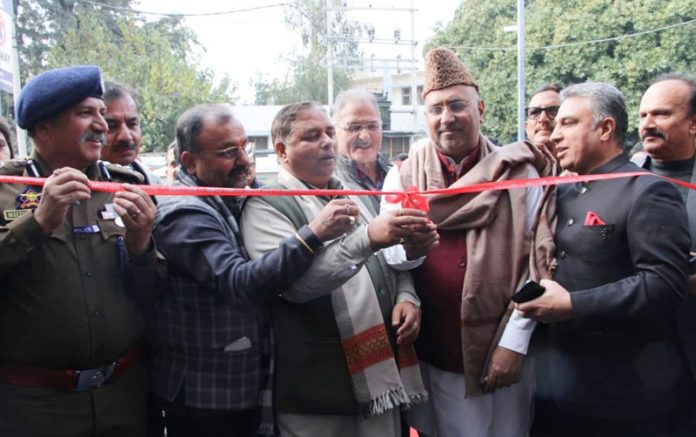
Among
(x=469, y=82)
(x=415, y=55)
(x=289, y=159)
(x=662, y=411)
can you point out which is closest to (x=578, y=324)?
(x=662, y=411)

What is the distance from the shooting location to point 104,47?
2150cm

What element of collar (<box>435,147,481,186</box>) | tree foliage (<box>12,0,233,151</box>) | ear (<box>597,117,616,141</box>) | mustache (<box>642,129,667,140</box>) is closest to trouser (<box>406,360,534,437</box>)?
collar (<box>435,147,481,186</box>)

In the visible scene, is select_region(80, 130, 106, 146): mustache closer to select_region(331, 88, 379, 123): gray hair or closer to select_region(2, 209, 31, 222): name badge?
select_region(2, 209, 31, 222): name badge

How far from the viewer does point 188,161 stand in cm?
277

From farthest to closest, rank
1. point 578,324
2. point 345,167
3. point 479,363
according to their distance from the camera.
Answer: point 345,167 < point 479,363 < point 578,324

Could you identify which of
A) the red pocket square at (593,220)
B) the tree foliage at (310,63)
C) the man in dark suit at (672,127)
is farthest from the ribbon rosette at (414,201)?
the tree foliage at (310,63)

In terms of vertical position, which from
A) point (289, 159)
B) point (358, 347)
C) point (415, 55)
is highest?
point (415, 55)

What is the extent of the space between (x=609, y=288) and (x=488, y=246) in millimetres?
544

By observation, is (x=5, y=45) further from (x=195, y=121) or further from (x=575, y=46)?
(x=575, y=46)

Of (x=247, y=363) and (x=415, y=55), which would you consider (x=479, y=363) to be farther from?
(x=415, y=55)

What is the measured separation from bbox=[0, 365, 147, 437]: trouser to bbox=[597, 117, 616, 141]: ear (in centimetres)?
238

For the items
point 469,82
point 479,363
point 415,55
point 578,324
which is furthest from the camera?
point 415,55

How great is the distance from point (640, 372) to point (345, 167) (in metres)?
2.31

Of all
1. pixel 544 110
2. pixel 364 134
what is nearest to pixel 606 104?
pixel 544 110
